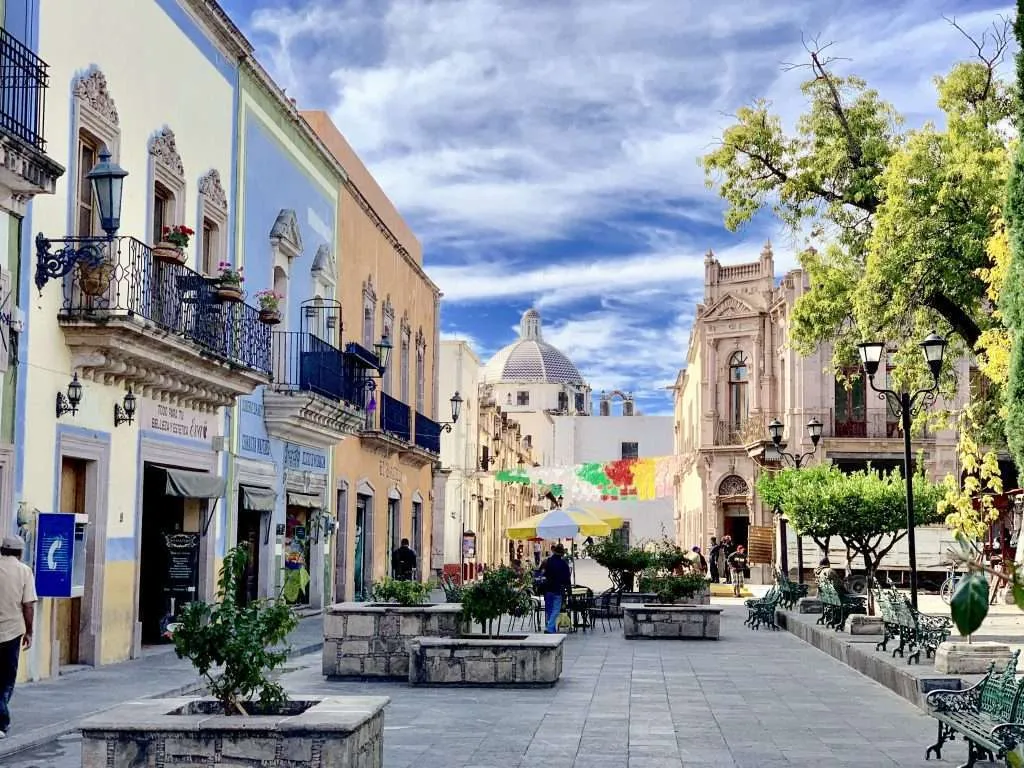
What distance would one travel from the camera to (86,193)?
588 inches

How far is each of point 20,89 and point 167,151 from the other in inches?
188

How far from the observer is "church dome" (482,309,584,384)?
115 meters

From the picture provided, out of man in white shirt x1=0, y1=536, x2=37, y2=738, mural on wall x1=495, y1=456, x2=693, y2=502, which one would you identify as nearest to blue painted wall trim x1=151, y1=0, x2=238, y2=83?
man in white shirt x1=0, y1=536, x2=37, y2=738

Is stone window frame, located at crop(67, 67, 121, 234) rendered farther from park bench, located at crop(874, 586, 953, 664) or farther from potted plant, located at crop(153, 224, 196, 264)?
park bench, located at crop(874, 586, 953, 664)

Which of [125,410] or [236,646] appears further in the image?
[125,410]

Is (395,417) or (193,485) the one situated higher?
(395,417)

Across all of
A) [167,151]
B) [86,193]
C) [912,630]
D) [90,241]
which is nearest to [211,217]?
[167,151]

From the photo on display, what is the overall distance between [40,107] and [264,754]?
8065mm

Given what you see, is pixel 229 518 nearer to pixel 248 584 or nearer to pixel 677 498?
pixel 248 584

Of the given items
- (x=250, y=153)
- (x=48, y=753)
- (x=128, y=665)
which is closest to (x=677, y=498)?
(x=250, y=153)

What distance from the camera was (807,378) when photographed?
145ft

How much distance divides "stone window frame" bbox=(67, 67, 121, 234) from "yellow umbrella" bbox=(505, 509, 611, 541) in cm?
1420

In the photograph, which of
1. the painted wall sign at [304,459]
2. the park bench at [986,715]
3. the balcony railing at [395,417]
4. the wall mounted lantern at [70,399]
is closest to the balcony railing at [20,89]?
the wall mounted lantern at [70,399]

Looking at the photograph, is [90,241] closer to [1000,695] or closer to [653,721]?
[653,721]
